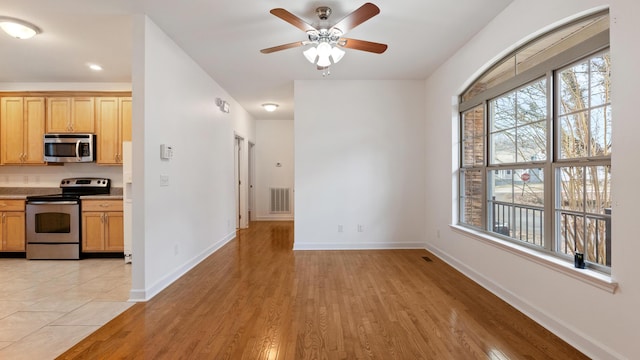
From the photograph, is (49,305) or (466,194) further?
(466,194)

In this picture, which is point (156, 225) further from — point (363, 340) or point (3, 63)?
point (3, 63)

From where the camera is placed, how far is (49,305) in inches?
112

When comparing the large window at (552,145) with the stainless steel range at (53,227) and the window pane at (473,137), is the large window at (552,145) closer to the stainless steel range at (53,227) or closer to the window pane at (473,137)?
the window pane at (473,137)

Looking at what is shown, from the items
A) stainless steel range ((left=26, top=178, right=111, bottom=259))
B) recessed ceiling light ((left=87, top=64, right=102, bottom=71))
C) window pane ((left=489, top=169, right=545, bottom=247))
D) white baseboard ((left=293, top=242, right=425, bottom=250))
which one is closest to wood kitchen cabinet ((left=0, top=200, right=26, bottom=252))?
stainless steel range ((left=26, top=178, right=111, bottom=259))

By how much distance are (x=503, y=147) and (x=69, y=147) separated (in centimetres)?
606

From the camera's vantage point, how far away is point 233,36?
3.42m

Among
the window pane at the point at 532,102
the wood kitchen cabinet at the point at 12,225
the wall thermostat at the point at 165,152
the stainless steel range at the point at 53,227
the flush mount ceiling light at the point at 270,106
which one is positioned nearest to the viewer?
the window pane at the point at 532,102

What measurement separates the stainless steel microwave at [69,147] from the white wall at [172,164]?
6.19ft

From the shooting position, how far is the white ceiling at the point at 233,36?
2836 mm

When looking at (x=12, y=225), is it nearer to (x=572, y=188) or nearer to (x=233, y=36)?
(x=233, y=36)

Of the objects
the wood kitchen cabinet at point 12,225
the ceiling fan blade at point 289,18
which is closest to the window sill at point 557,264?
the ceiling fan blade at point 289,18

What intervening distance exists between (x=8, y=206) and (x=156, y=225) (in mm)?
3247

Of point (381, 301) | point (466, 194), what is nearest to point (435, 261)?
point (466, 194)

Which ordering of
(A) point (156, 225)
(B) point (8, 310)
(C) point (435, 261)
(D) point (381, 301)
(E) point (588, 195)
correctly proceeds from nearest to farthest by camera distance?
(E) point (588, 195) → (B) point (8, 310) → (D) point (381, 301) → (A) point (156, 225) → (C) point (435, 261)
